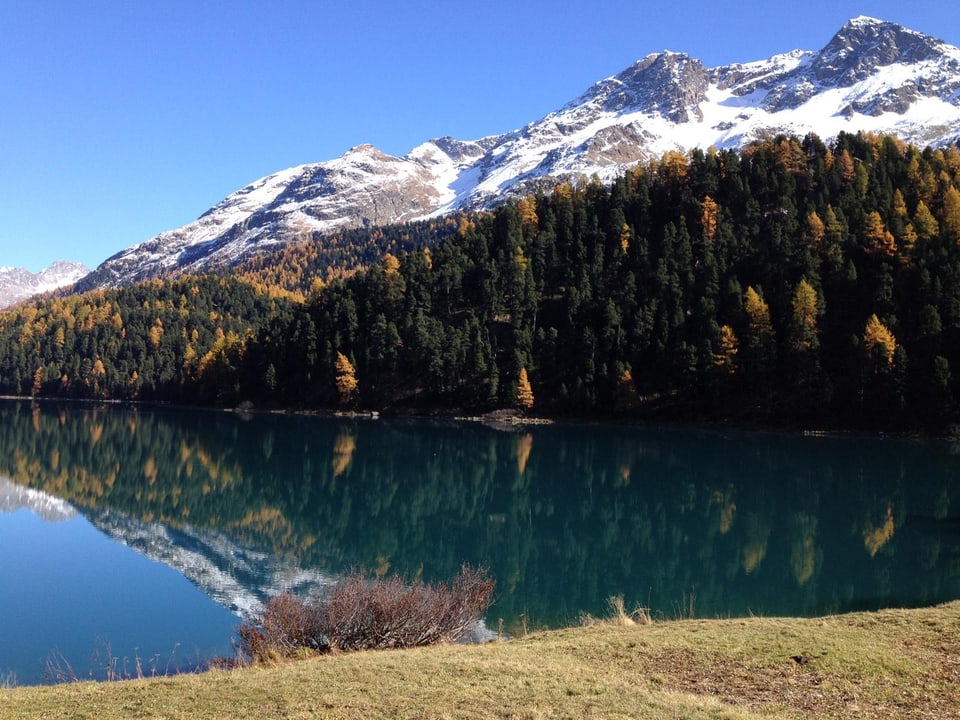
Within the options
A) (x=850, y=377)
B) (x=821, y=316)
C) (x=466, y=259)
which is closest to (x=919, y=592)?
(x=850, y=377)

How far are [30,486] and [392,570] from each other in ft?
136

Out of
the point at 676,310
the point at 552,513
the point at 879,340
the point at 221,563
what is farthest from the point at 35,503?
the point at 879,340

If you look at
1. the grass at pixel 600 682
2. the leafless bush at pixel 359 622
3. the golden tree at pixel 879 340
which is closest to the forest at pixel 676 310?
the golden tree at pixel 879 340

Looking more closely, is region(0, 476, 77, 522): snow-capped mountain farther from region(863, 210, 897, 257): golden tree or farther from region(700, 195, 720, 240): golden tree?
region(863, 210, 897, 257): golden tree

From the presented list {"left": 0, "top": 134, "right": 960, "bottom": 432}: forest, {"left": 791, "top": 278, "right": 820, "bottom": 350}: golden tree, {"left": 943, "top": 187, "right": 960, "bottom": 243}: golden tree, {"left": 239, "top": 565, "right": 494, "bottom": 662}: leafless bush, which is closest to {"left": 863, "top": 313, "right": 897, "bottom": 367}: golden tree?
{"left": 0, "top": 134, "right": 960, "bottom": 432}: forest

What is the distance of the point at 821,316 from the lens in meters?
95.2

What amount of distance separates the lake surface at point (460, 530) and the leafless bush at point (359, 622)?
4.42 m

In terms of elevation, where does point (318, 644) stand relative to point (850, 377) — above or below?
below

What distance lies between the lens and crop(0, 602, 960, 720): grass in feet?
37.9

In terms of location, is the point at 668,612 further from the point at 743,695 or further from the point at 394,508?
the point at 394,508

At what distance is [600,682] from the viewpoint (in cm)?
1308

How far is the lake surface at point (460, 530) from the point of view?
25.9m

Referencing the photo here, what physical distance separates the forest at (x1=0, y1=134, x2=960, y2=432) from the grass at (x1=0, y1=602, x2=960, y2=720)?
248ft

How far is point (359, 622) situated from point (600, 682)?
280 inches
